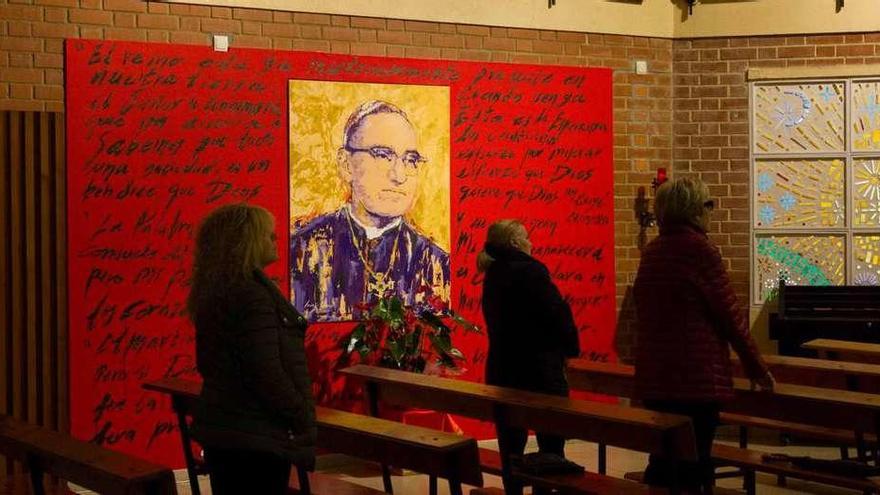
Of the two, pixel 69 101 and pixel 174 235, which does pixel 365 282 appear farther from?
pixel 69 101

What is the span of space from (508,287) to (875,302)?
347cm

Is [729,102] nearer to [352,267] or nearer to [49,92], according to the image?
[352,267]

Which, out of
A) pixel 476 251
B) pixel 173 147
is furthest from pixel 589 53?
pixel 173 147

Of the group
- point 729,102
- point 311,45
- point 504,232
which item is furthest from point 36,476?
point 729,102

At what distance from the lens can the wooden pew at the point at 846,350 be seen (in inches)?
285

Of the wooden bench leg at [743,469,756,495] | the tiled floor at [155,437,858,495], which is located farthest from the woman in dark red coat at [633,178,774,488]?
the tiled floor at [155,437,858,495]

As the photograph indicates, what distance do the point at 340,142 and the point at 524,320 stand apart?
2305mm

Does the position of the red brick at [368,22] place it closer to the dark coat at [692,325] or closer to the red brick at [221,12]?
the red brick at [221,12]

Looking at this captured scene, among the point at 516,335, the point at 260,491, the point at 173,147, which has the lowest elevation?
the point at 260,491

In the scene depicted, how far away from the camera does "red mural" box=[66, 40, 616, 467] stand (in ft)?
23.4

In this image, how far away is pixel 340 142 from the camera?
7820mm

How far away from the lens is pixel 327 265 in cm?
781

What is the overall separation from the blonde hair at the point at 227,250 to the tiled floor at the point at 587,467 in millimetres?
3237

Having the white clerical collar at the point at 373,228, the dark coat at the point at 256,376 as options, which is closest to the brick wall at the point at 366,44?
the white clerical collar at the point at 373,228
